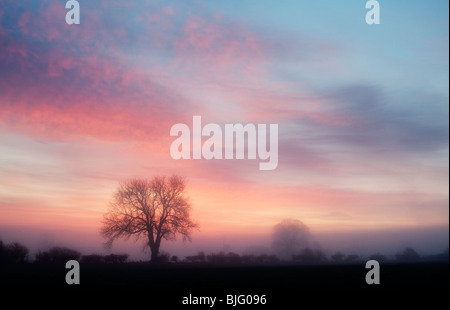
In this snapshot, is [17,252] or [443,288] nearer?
[443,288]

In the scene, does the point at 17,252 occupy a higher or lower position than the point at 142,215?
lower

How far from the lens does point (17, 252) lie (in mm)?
51625
